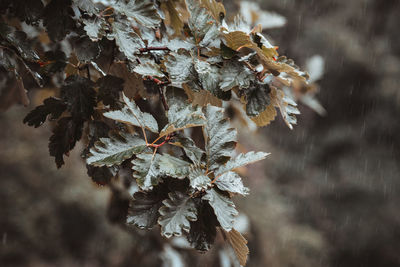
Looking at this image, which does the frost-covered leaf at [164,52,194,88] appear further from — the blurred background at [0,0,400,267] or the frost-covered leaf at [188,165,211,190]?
the blurred background at [0,0,400,267]

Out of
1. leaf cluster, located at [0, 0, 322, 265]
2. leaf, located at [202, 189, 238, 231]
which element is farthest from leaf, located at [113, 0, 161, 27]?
leaf, located at [202, 189, 238, 231]

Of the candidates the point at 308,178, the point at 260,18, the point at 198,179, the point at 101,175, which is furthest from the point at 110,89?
the point at 308,178

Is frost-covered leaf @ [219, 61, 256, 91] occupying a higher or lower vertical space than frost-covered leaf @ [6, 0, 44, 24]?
lower

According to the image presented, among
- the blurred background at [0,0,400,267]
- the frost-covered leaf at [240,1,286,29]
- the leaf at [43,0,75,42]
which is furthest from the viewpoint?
the blurred background at [0,0,400,267]

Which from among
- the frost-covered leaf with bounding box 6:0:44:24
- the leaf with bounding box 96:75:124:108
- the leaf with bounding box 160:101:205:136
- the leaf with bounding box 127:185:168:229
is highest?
the frost-covered leaf with bounding box 6:0:44:24

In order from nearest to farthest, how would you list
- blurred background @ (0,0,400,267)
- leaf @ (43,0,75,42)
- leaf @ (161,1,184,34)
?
leaf @ (43,0,75,42), leaf @ (161,1,184,34), blurred background @ (0,0,400,267)

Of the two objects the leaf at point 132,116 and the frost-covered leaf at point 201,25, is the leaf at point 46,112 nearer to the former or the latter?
the leaf at point 132,116

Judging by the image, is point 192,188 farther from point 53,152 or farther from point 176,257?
point 176,257

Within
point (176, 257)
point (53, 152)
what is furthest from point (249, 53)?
point (176, 257)

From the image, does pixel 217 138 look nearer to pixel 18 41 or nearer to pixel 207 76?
pixel 207 76
